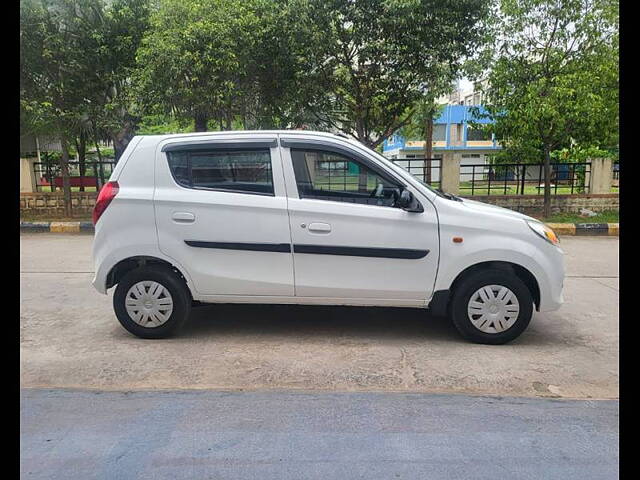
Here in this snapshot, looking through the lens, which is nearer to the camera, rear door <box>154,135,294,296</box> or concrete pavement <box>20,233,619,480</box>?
concrete pavement <box>20,233,619,480</box>

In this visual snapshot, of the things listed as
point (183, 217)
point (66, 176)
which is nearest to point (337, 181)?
point (183, 217)

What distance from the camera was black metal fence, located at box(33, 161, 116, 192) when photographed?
13891 mm

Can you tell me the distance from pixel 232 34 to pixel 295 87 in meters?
1.96

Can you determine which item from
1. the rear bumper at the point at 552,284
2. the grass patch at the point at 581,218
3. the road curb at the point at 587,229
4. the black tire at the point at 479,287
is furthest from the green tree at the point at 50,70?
the grass patch at the point at 581,218

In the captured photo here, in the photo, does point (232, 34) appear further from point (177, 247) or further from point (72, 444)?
point (72, 444)

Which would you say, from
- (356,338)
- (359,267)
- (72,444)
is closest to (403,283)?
(359,267)

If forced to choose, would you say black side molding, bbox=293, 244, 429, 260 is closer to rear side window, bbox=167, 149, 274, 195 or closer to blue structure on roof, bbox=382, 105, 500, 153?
rear side window, bbox=167, 149, 274, 195

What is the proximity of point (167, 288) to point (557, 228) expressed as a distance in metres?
9.80

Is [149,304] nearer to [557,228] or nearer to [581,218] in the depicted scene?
[557,228]

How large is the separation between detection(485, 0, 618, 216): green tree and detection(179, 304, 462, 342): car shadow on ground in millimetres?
7766

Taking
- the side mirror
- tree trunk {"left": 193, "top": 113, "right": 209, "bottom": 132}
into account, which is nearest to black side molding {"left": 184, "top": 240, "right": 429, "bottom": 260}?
the side mirror

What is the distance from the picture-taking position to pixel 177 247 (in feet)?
14.5
